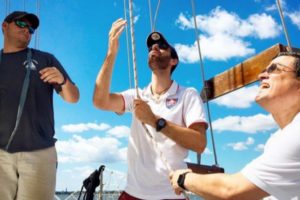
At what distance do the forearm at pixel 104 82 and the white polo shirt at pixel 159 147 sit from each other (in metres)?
0.29

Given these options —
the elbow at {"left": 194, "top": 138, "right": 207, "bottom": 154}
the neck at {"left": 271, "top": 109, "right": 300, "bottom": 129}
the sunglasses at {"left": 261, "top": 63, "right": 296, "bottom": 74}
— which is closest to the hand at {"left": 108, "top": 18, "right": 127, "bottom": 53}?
the elbow at {"left": 194, "top": 138, "right": 207, "bottom": 154}

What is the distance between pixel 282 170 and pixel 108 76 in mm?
1669

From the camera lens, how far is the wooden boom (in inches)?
134

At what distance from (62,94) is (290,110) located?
182 cm

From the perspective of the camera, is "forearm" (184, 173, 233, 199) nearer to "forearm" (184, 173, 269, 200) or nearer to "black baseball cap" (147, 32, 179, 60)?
"forearm" (184, 173, 269, 200)

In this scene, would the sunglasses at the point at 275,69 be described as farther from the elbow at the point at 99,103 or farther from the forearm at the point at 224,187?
the elbow at the point at 99,103

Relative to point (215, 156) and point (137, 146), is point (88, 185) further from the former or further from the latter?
point (215, 156)

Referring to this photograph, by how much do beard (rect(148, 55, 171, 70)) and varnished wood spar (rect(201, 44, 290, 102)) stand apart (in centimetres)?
84

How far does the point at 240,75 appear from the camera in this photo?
390 centimetres

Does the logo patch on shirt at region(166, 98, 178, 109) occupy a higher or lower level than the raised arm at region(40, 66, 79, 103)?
lower

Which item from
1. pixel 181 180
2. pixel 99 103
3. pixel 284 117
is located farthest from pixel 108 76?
pixel 284 117

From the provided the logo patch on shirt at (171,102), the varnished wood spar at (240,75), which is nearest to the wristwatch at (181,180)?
the logo patch on shirt at (171,102)

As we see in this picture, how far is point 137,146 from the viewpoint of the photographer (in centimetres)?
301

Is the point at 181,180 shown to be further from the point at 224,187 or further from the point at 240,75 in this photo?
the point at 240,75
